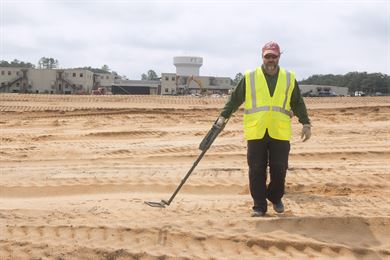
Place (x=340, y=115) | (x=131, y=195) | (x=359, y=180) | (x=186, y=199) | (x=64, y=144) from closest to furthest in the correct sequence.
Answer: (x=186, y=199)
(x=131, y=195)
(x=359, y=180)
(x=64, y=144)
(x=340, y=115)

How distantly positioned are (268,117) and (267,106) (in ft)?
0.35

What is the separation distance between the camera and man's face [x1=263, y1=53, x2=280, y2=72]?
4.82 meters

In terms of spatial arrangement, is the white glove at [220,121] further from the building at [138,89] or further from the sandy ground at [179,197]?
the building at [138,89]

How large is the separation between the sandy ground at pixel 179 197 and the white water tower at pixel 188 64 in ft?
256

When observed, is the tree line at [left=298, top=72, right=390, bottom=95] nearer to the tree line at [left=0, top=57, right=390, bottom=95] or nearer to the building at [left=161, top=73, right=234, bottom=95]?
the tree line at [left=0, top=57, right=390, bottom=95]

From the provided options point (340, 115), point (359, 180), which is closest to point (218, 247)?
point (359, 180)

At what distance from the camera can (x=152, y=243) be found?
438 centimetres

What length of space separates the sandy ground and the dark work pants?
240mm

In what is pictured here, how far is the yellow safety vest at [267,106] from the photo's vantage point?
15.8 ft

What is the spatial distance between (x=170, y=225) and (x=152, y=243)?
393mm

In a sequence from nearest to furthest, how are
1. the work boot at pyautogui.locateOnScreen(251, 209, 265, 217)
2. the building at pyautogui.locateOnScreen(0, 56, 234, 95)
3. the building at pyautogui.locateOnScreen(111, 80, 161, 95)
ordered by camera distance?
the work boot at pyautogui.locateOnScreen(251, 209, 265, 217) < the building at pyautogui.locateOnScreen(0, 56, 234, 95) < the building at pyautogui.locateOnScreen(111, 80, 161, 95)

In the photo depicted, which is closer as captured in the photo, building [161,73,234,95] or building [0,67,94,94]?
building [0,67,94,94]

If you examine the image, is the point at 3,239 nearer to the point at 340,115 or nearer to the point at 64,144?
the point at 64,144

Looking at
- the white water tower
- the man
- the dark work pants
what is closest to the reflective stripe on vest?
the man
